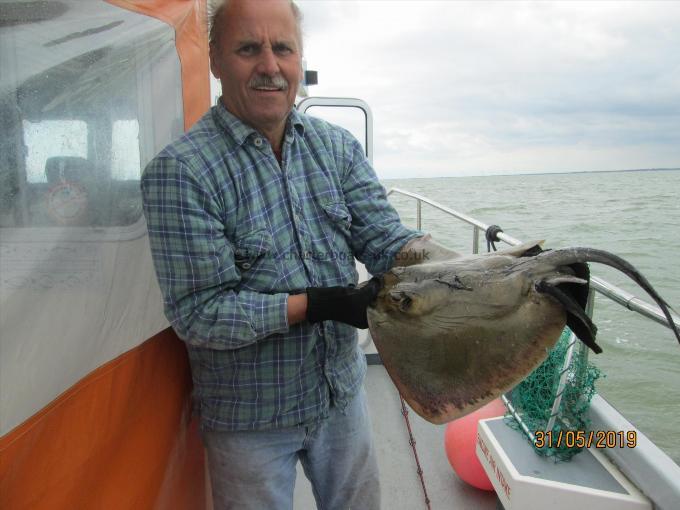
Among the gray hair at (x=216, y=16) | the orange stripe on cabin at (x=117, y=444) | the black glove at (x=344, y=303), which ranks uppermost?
the gray hair at (x=216, y=16)

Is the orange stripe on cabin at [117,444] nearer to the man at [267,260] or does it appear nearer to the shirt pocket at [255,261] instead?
the man at [267,260]

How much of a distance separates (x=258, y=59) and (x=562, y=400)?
2.32 m

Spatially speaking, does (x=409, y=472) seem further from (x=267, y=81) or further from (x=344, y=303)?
(x=267, y=81)

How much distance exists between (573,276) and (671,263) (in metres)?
13.3

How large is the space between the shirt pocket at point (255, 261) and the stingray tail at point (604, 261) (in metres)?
0.84

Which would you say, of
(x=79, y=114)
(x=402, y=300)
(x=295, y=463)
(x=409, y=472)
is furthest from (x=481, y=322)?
(x=409, y=472)

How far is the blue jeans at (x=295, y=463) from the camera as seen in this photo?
1.71 meters

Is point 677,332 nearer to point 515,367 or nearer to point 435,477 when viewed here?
point 515,367

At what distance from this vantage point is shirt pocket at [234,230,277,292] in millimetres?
1608

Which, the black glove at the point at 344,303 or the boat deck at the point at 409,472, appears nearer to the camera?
the black glove at the point at 344,303

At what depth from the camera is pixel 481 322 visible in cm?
126

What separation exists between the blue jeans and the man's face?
1113mm

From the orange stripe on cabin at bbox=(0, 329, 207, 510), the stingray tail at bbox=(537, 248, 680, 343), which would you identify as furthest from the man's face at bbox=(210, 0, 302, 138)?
the stingray tail at bbox=(537, 248, 680, 343)

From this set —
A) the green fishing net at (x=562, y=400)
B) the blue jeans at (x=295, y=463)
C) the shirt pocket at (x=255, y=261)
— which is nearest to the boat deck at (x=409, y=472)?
the green fishing net at (x=562, y=400)
